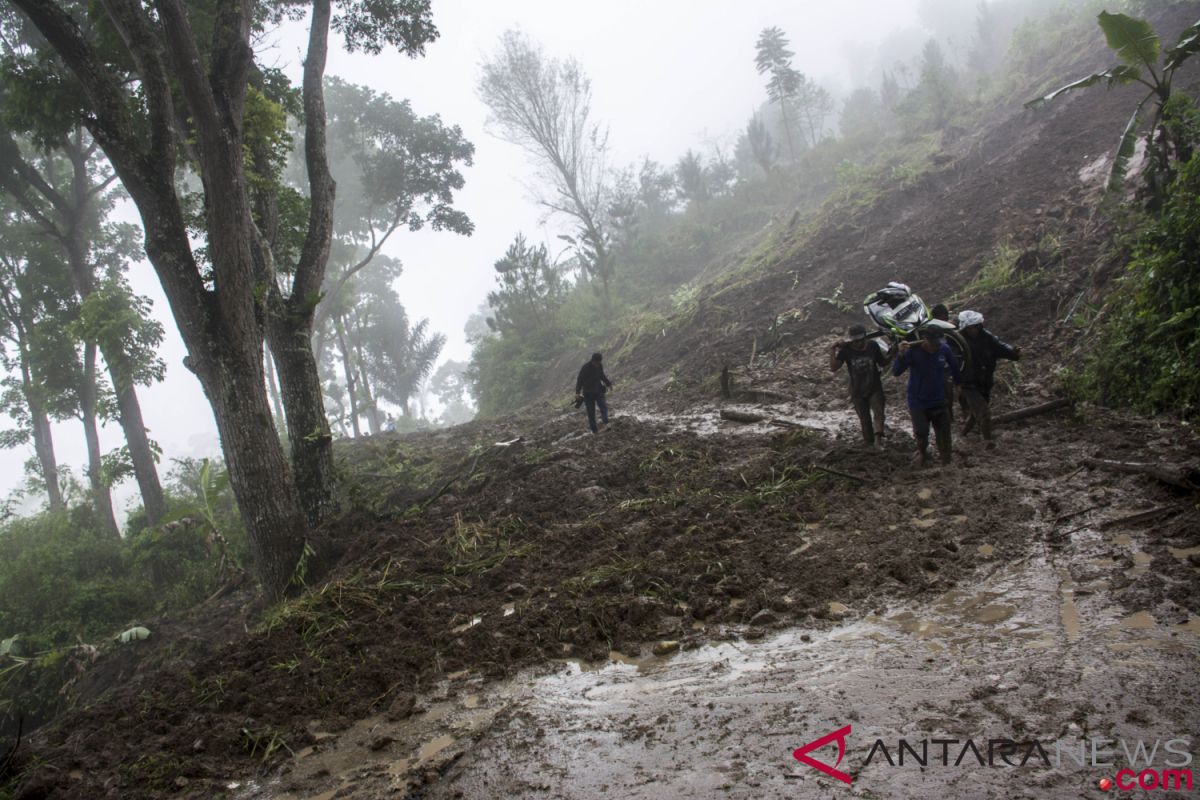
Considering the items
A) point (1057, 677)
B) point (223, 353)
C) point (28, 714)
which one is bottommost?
point (28, 714)

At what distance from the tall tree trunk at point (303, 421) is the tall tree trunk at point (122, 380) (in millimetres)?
8219

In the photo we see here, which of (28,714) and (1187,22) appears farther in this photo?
(1187,22)

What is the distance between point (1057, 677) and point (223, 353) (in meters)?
6.83

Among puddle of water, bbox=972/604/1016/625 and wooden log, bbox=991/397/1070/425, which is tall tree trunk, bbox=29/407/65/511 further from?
wooden log, bbox=991/397/1070/425

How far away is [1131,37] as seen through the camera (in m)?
7.57

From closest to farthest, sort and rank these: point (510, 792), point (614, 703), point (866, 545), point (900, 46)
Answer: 1. point (510, 792)
2. point (614, 703)
3. point (866, 545)
4. point (900, 46)

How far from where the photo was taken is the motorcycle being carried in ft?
20.8

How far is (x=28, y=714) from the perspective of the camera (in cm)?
795

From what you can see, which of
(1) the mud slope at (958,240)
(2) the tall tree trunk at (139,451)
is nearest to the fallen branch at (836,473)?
(1) the mud slope at (958,240)

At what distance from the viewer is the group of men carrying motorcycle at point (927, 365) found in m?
5.89

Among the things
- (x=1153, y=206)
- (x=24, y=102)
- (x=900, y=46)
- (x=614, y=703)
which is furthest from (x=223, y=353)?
(x=900, y=46)

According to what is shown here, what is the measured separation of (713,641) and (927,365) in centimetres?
376

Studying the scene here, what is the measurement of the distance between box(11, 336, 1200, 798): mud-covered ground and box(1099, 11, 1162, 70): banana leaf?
4.95 m

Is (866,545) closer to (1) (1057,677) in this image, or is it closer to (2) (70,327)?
(1) (1057,677)
